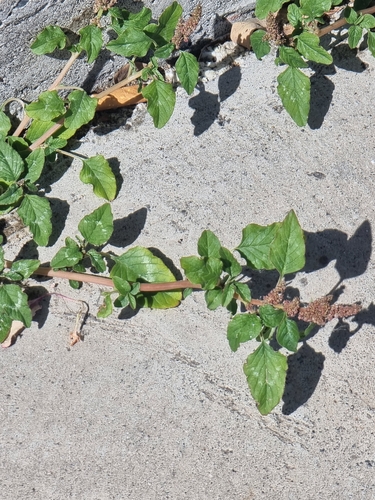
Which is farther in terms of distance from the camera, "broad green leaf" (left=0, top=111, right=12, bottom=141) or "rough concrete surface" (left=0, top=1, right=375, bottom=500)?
"broad green leaf" (left=0, top=111, right=12, bottom=141)

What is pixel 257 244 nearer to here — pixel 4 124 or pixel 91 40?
pixel 91 40

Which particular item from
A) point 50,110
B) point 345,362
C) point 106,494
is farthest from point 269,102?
point 106,494

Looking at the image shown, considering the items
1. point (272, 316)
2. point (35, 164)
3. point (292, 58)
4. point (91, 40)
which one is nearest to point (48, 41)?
point (91, 40)

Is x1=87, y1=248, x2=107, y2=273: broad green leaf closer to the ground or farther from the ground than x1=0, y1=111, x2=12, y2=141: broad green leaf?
closer to the ground

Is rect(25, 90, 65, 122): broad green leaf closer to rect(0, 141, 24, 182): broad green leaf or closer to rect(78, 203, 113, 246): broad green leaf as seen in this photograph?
rect(0, 141, 24, 182): broad green leaf

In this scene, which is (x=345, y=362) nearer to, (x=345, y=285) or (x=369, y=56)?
(x=345, y=285)

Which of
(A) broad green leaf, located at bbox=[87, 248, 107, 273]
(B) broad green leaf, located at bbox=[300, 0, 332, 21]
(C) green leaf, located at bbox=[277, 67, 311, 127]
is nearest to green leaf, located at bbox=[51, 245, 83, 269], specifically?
(A) broad green leaf, located at bbox=[87, 248, 107, 273]
